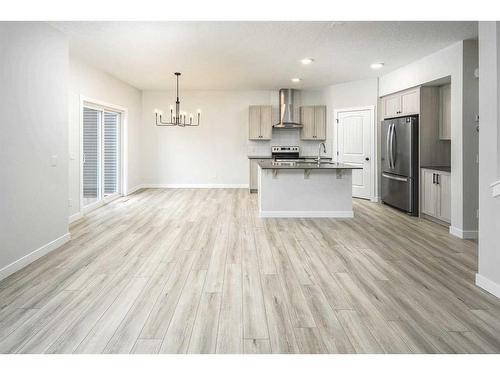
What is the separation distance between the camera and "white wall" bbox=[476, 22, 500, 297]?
2.95m

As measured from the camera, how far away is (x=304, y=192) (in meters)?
6.37

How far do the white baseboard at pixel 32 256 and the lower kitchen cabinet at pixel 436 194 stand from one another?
503 cm

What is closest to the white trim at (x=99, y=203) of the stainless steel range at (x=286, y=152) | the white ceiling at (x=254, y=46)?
the white ceiling at (x=254, y=46)

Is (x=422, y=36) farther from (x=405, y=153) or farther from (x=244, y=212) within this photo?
(x=244, y=212)

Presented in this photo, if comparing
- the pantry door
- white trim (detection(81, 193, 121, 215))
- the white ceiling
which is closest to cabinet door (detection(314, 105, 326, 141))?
the pantry door

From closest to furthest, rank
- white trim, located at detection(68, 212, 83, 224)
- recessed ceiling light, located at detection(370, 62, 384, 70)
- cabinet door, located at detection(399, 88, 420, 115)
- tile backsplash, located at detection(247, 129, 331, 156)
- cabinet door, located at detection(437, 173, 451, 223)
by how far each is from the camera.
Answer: cabinet door, located at detection(437, 173, 451, 223) < white trim, located at detection(68, 212, 83, 224) < cabinet door, located at detection(399, 88, 420, 115) < recessed ceiling light, located at detection(370, 62, 384, 70) < tile backsplash, located at detection(247, 129, 331, 156)

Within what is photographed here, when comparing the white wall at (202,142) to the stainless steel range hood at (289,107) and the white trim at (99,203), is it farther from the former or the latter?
the white trim at (99,203)

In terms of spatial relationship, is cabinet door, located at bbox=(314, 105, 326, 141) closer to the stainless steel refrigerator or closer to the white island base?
the stainless steel refrigerator

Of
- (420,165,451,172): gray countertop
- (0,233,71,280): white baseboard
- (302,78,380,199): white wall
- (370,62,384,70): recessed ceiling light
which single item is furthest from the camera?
(302,78,380,199): white wall

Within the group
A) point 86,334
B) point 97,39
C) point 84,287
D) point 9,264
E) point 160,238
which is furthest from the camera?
point 97,39

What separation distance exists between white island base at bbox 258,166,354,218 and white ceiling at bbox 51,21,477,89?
1.85 m
